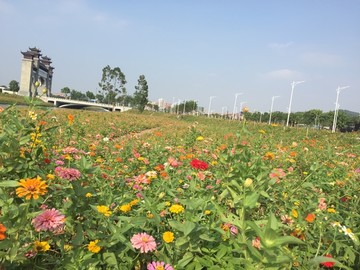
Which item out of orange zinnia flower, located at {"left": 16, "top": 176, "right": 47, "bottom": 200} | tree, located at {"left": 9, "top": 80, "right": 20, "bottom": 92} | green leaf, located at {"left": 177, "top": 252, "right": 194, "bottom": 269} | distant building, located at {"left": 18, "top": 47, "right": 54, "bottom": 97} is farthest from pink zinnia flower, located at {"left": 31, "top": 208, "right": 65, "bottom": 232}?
tree, located at {"left": 9, "top": 80, "right": 20, "bottom": 92}

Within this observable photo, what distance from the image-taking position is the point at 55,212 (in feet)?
3.87

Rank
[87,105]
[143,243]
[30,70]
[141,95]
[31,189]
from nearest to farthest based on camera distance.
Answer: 1. [31,189]
2. [143,243]
3. [141,95]
4. [87,105]
5. [30,70]

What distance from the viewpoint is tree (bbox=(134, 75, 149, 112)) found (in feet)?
165

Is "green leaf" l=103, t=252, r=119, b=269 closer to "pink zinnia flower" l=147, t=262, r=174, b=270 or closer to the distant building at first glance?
"pink zinnia flower" l=147, t=262, r=174, b=270

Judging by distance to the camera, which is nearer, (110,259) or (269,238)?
(269,238)

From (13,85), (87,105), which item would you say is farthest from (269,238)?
(13,85)

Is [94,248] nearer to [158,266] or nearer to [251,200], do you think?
[158,266]

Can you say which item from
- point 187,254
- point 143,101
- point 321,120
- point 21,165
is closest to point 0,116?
point 21,165

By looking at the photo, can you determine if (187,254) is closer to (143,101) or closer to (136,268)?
(136,268)

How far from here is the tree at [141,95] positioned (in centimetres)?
5016

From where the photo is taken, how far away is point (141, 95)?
166ft

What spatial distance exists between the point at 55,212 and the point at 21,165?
0.40m

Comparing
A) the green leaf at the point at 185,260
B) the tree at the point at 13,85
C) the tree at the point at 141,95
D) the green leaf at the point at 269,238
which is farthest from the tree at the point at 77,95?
the green leaf at the point at 269,238

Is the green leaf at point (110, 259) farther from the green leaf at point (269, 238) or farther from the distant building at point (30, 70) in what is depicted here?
the distant building at point (30, 70)
